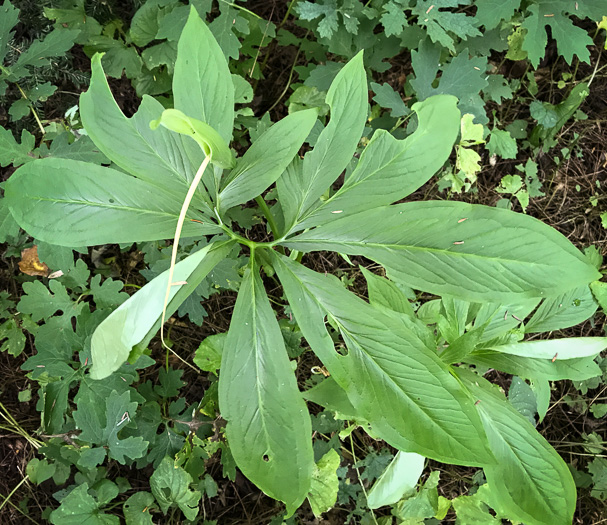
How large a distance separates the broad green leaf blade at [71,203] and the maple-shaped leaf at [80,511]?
40.5 inches

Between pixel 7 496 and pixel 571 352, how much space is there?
88.2 inches

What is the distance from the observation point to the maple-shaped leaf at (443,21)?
65.0 inches

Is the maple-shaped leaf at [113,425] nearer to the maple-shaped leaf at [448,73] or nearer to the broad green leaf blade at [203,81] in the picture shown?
the broad green leaf blade at [203,81]

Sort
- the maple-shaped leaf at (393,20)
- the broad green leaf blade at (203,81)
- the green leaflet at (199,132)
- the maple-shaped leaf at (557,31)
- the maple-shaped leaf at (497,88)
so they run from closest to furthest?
1. the green leaflet at (199,132)
2. the broad green leaf blade at (203,81)
3. the maple-shaped leaf at (393,20)
4. the maple-shaped leaf at (557,31)
5. the maple-shaped leaf at (497,88)

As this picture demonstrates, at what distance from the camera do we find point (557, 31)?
179 cm

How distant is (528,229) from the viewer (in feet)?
3.19

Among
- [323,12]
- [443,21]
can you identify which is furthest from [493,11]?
[323,12]

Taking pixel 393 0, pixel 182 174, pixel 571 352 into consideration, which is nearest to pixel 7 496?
pixel 182 174

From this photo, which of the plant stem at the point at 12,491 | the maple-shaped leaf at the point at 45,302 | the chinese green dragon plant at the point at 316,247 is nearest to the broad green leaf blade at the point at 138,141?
the chinese green dragon plant at the point at 316,247

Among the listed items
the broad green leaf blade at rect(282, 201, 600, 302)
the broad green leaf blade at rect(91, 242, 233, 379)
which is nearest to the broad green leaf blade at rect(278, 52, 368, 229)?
the broad green leaf blade at rect(282, 201, 600, 302)

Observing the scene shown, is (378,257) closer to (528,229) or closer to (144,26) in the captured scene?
(528,229)

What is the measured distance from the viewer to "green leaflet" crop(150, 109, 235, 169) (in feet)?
2.45

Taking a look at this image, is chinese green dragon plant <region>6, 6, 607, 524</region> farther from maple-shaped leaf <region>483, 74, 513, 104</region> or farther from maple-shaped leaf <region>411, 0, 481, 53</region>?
maple-shaped leaf <region>483, 74, 513, 104</region>

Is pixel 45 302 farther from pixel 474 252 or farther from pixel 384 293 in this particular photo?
pixel 474 252
